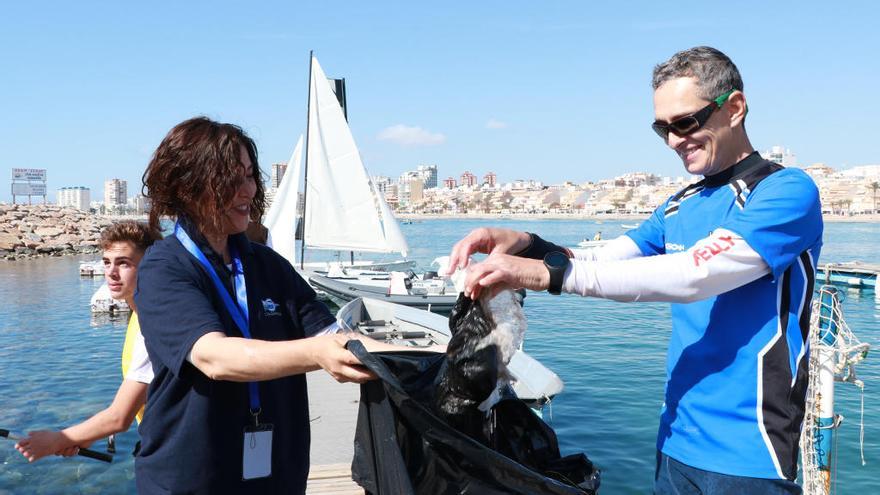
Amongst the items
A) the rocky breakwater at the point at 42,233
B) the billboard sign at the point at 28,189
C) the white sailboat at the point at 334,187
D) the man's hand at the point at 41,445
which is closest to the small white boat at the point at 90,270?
the rocky breakwater at the point at 42,233

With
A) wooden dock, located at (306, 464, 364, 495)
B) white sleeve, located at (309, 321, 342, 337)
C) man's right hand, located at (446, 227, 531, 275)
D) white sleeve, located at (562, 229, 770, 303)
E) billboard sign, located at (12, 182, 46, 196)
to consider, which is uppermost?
billboard sign, located at (12, 182, 46, 196)

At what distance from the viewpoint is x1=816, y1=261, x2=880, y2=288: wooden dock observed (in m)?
26.1

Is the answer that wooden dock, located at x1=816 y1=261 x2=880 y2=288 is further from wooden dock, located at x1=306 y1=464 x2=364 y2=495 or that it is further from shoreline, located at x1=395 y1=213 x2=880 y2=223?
shoreline, located at x1=395 y1=213 x2=880 y2=223

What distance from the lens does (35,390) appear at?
12.5 meters

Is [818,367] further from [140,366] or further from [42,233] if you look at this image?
[42,233]

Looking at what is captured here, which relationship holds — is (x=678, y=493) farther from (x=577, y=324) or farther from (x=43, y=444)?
(x=577, y=324)

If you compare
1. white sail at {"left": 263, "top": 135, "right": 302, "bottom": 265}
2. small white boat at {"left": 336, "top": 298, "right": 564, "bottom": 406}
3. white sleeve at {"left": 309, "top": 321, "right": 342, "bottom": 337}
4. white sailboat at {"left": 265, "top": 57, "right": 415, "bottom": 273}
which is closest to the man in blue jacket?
white sleeve at {"left": 309, "top": 321, "right": 342, "bottom": 337}

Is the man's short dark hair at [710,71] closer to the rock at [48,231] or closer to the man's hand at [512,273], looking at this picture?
the man's hand at [512,273]

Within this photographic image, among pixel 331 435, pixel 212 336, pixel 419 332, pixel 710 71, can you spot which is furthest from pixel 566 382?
pixel 212 336

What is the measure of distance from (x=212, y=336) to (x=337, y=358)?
321mm

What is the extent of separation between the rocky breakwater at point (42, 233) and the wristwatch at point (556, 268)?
41.2 metres

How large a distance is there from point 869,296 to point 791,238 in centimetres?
2779

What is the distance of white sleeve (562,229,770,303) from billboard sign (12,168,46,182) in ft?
379

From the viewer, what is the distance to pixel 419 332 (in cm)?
963
